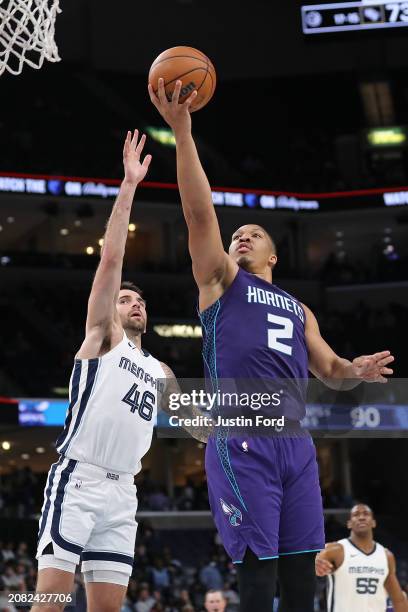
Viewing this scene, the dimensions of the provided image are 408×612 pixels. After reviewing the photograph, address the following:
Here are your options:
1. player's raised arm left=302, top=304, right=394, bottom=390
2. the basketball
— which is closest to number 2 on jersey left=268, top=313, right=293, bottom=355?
player's raised arm left=302, top=304, right=394, bottom=390

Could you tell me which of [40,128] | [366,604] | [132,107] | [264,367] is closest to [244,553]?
[264,367]

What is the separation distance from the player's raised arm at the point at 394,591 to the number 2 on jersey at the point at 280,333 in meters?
4.71

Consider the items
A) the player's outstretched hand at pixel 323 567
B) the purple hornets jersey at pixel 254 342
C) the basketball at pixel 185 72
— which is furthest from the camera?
the player's outstretched hand at pixel 323 567

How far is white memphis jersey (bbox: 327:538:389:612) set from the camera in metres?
8.53

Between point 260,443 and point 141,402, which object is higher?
point 141,402

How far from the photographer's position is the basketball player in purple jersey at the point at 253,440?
12.8 feet

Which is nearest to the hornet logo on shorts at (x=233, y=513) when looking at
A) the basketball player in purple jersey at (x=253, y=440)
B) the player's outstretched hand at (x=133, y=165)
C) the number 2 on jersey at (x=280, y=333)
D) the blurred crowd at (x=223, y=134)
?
the basketball player in purple jersey at (x=253, y=440)

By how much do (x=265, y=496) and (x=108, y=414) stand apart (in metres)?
1.41

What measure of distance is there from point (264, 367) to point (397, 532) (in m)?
Answer: 21.0

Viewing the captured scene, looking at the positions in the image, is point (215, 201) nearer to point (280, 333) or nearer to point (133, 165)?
point (133, 165)

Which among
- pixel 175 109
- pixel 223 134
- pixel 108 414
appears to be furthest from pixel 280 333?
pixel 223 134

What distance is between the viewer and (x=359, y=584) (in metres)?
8.60

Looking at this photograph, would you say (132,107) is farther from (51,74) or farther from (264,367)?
(264,367)

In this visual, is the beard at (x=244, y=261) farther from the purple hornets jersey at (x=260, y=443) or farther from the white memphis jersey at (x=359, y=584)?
the white memphis jersey at (x=359, y=584)
